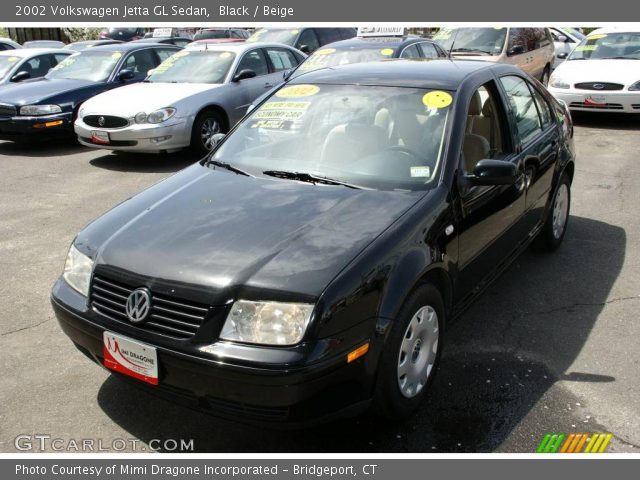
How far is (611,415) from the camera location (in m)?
3.32

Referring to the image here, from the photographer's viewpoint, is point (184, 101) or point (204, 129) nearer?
point (184, 101)

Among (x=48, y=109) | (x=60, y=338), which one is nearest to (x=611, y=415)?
(x=60, y=338)

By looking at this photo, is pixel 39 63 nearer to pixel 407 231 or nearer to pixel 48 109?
pixel 48 109

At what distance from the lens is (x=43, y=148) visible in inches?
416

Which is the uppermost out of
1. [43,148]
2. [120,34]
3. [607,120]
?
[607,120]

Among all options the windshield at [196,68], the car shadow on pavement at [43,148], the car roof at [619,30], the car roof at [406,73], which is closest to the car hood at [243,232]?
the car roof at [406,73]

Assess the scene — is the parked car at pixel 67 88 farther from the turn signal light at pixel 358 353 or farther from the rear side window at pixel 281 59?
the turn signal light at pixel 358 353

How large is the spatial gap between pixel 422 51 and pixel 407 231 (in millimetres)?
7815

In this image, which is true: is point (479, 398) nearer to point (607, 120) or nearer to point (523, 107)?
point (523, 107)

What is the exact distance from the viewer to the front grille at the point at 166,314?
277 cm

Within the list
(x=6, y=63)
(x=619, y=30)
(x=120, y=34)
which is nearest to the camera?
(x=619, y=30)

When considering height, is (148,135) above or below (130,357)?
below

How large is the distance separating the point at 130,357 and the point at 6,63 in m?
11.3

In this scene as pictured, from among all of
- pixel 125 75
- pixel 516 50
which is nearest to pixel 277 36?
pixel 125 75
